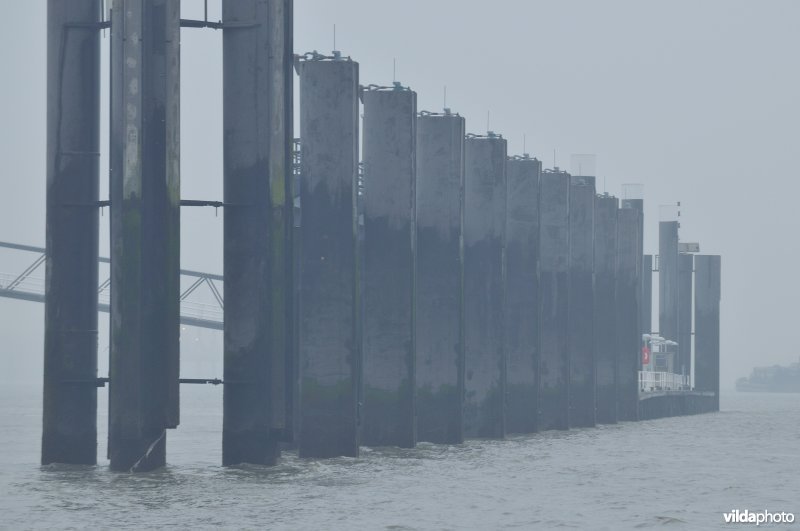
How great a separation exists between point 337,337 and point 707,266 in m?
55.8

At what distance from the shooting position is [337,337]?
106 ft

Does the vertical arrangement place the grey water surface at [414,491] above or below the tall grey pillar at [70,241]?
below

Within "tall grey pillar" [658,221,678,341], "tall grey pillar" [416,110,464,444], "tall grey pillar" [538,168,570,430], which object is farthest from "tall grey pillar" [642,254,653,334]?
"tall grey pillar" [416,110,464,444]

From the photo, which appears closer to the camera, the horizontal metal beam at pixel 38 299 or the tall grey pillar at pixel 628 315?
the horizontal metal beam at pixel 38 299

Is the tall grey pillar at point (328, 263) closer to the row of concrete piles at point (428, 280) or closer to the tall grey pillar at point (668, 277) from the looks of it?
the row of concrete piles at point (428, 280)

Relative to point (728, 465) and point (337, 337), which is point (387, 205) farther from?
point (728, 465)

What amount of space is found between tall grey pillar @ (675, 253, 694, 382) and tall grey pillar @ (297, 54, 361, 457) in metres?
55.6

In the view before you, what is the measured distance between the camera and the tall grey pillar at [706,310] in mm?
85312

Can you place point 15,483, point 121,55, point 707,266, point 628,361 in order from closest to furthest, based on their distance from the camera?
point 121,55, point 15,483, point 628,361, point 707,266

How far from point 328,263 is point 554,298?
23042 millimetres

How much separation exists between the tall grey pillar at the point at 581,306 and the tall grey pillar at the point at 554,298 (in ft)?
5.49

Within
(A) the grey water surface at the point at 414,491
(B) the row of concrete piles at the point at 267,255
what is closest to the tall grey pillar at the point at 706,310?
(A) the grey water surface at the point at 414,491

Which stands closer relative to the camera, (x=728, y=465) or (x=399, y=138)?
(x=399, y=138)

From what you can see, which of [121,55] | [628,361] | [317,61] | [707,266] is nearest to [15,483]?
[121,55]
